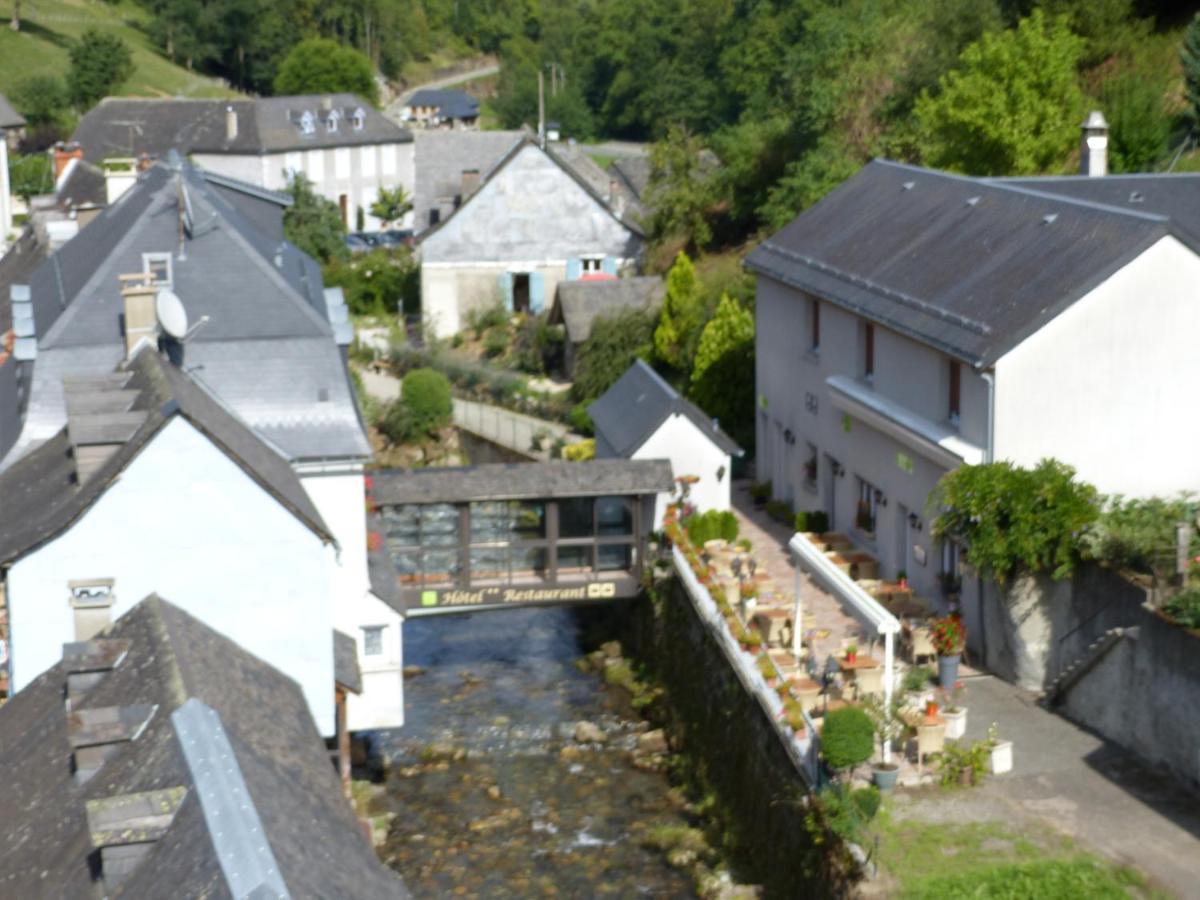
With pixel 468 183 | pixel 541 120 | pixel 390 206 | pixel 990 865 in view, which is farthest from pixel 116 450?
pixel 390 206

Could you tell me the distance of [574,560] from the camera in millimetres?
32031

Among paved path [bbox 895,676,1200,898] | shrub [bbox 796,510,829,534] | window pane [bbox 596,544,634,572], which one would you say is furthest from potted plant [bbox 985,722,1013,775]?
window pane [bbox 596,544,634,572]

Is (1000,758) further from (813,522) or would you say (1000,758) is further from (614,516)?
(614,516)

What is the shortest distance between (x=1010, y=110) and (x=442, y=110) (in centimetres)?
7062

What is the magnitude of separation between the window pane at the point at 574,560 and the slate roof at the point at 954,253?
19.2ft

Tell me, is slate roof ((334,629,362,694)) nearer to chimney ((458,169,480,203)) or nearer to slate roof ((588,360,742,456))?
slate roof ((588,360,742,456))

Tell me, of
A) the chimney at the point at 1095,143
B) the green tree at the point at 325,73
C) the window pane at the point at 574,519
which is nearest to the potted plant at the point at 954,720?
the window pane at the point at 574,519

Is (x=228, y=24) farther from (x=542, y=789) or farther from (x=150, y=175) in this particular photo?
(x=542, y=789)

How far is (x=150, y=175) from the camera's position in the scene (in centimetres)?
3216

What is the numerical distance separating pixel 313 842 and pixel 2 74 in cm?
9035

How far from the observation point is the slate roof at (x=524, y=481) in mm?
30891

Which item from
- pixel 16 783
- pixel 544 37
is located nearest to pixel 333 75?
pixel 544 37

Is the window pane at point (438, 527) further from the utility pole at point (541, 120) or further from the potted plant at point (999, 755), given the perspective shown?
the utility pole at point (541, 120)

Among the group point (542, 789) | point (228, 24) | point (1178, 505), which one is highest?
point (228, 24)
